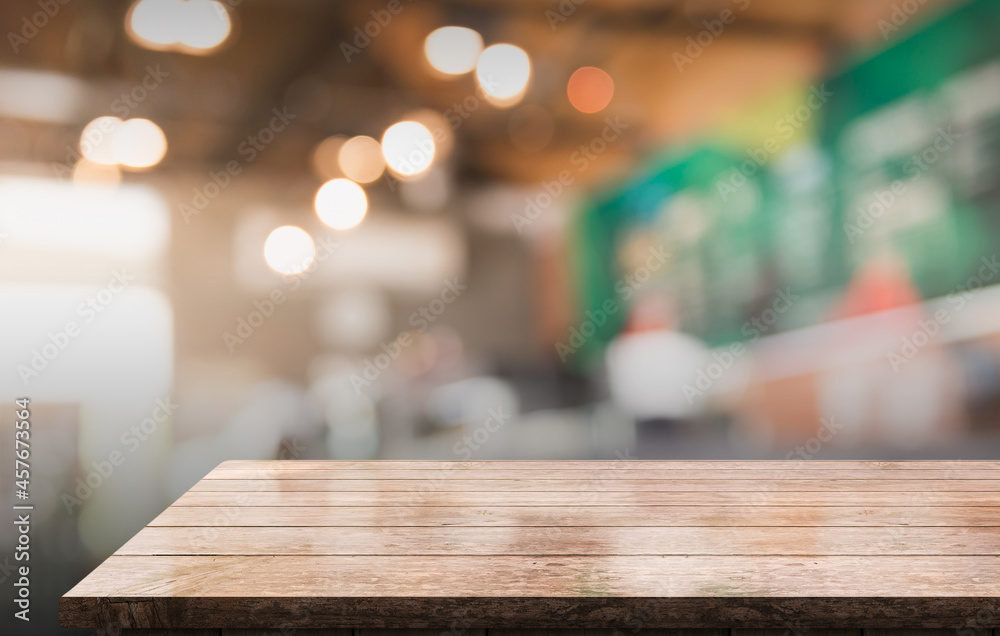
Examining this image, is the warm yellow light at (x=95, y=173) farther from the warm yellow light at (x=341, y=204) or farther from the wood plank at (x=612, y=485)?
the wood plank at (x=612, y=485)

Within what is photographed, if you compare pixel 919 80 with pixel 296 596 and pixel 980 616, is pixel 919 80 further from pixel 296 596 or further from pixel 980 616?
pixel 296 596

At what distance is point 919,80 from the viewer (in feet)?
7.84

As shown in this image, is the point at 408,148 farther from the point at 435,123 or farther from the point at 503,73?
the point at 503,73

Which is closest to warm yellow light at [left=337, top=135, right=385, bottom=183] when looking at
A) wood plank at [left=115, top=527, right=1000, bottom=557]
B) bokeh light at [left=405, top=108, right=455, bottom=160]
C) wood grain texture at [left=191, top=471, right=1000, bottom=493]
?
bokeh light at [left=405, top=108, right=455, bottom=160]

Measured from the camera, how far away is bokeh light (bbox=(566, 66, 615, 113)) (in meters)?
2.75

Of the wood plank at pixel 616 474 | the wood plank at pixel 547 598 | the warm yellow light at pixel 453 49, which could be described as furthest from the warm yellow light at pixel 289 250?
the wood plank at pixel 547 598

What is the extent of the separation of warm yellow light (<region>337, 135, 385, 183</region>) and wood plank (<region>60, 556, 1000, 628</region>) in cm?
215

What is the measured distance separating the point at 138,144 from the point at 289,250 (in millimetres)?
666

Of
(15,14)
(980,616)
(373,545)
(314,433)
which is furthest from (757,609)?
(15,14)

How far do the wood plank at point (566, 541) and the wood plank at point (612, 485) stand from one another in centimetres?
30

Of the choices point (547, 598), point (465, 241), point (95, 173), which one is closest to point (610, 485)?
point (547, 598)

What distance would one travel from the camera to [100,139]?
2.60 m

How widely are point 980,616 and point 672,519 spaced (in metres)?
0.40

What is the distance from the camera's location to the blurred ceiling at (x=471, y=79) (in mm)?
2660
